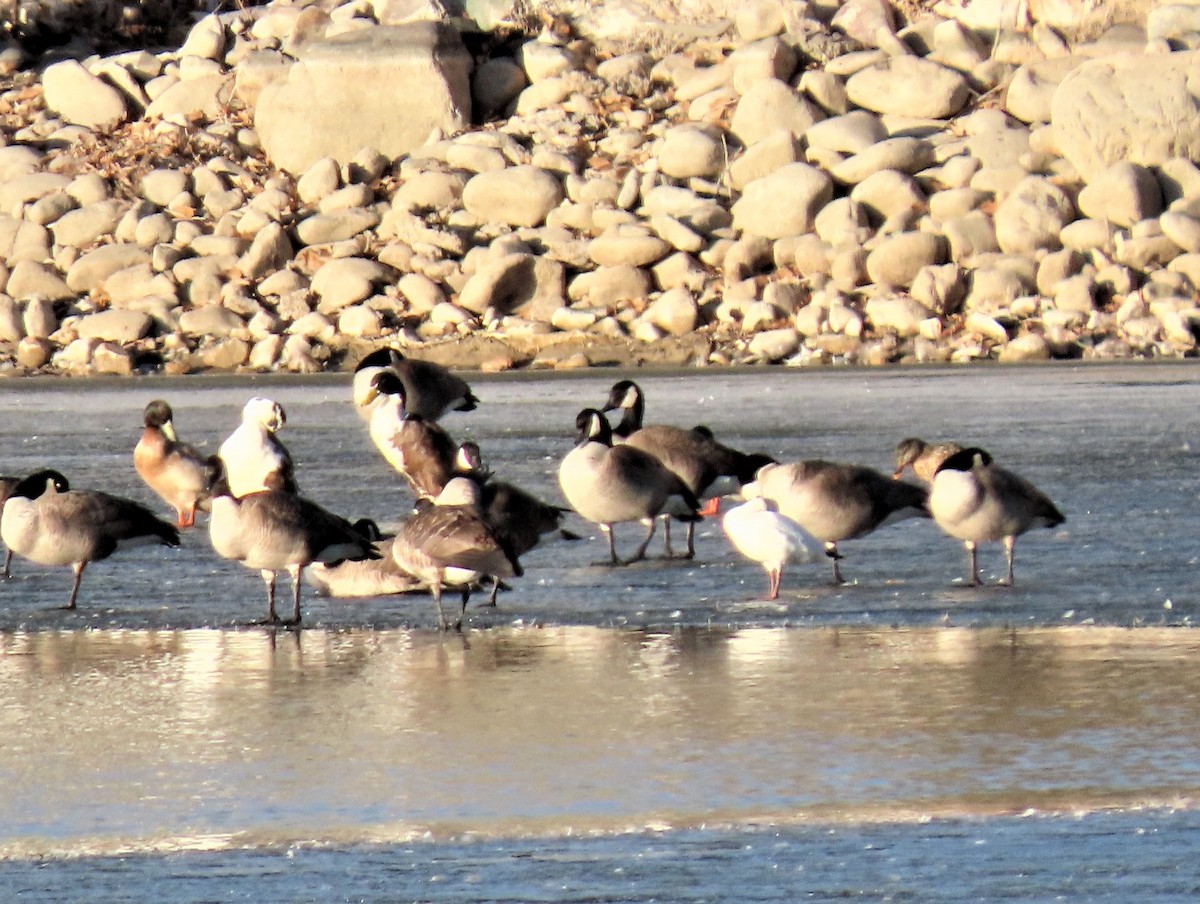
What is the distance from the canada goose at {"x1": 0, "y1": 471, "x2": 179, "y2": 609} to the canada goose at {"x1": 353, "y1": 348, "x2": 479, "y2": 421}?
18.4 ft

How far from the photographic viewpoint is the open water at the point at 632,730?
567 centimetres

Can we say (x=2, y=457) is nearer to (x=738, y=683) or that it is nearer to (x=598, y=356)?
(x=738, y=683)

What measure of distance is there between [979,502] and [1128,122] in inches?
979

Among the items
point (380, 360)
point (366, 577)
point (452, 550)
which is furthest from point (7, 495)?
point (380, 360)

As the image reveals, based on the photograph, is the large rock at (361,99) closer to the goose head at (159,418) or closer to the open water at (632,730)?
the goose head at (159,418)

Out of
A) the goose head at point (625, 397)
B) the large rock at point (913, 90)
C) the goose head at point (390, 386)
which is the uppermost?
the large rock at point (913, 90)

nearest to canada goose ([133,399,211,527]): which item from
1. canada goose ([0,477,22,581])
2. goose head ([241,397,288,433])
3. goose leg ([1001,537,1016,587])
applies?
goose head ([241,397,288,433])

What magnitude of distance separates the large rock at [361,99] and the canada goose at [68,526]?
28.2 metres

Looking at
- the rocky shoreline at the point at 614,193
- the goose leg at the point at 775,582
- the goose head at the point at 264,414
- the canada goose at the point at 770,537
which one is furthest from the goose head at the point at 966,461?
the rocky shoreline at the point at 614,193

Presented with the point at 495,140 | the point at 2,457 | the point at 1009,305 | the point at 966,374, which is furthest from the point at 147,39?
the point at 2,457

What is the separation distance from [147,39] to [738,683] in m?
41.3

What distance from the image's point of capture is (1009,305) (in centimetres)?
3102

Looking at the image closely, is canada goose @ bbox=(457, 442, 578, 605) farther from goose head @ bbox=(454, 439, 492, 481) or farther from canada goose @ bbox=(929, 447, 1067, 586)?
canada goose @ bbox=(929, 447, 1067, 586)

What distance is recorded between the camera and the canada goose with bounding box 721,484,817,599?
400 inches
